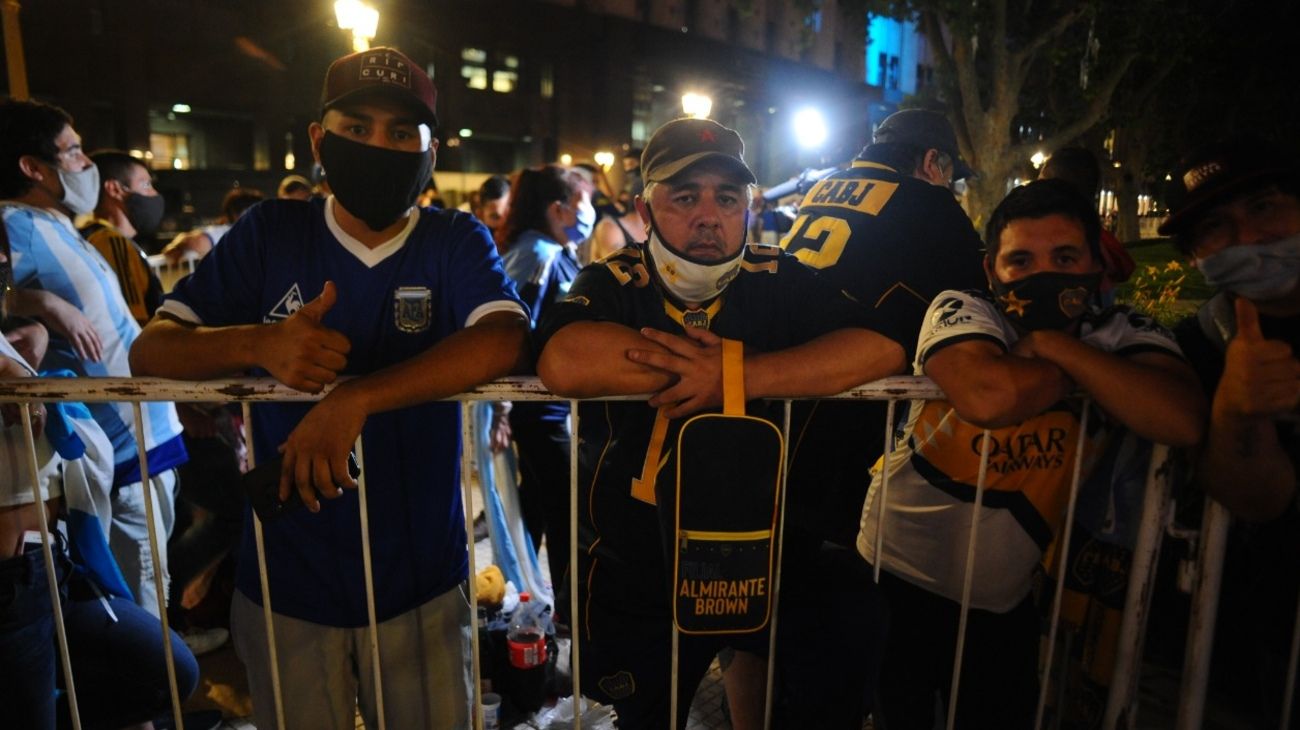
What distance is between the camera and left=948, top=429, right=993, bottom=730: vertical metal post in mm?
2232

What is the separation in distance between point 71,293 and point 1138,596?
4.36 meters

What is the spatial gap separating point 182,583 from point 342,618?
2857mm

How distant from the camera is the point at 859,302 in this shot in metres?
2.36

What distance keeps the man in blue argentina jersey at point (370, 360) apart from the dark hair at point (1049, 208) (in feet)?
5.09

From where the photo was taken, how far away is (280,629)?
2.15 m

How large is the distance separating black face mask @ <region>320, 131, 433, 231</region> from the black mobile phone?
0.74 metres

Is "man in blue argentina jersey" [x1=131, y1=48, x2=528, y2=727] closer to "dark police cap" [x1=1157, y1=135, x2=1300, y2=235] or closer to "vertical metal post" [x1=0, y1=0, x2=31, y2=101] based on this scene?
"dark police cap" [x1=1157, y1=135, x2=1300, y2=235]

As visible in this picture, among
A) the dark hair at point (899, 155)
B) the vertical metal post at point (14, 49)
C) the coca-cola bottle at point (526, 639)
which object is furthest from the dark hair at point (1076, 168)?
the vertical metal post at point (14, 49)

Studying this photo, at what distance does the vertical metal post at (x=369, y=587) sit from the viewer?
2.05 meters

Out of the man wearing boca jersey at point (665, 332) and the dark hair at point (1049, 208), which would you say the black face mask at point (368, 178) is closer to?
the man wearing boca jersey at point (665, 332)

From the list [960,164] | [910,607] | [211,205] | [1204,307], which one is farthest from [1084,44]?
[211,205]

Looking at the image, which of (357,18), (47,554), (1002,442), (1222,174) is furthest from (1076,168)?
(357,18)

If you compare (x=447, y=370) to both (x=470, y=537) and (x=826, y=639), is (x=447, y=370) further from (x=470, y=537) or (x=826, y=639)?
(x=826, y=639)

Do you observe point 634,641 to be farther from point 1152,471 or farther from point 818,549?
point 1152,471
